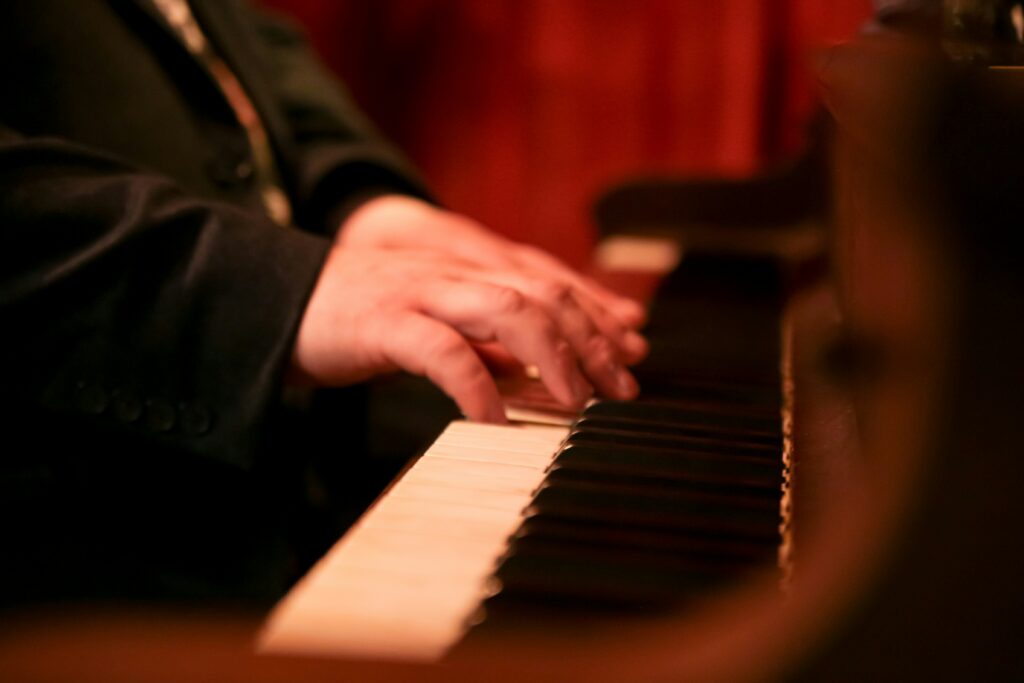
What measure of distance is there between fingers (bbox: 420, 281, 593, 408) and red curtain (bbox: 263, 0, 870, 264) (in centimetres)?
140

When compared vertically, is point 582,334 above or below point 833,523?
below

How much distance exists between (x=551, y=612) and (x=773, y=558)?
0.10 metres

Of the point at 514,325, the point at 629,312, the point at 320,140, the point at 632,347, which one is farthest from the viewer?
the point at 320,140

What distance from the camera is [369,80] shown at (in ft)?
7.52

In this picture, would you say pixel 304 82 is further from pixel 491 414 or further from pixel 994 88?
pixel 994 88

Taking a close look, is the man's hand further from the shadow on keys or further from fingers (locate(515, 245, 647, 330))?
the shadow on keys

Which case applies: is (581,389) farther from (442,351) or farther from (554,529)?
(554,529)

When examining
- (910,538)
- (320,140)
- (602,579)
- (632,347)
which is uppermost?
(910,538)

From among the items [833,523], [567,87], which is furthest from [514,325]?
[567,87]

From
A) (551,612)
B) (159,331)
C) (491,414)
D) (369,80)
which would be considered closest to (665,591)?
(551,612)

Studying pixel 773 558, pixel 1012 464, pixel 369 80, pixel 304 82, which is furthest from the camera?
pixel 369 80

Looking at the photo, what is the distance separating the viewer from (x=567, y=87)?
2166 millimetres

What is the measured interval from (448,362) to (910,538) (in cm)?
37

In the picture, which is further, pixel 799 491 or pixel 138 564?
pixel 138 564
